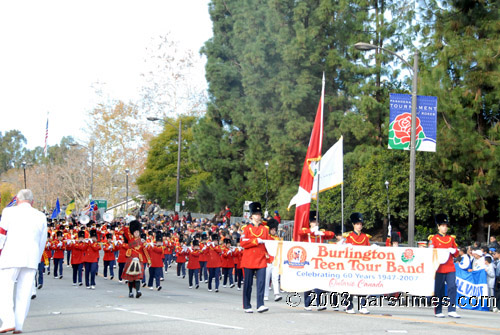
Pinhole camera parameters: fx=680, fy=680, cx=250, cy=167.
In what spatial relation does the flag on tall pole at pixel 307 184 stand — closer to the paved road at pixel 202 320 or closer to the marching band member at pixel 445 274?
the paved road at pixel 202 320

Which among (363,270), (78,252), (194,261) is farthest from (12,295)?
(194,261)

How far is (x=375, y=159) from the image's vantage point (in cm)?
4188

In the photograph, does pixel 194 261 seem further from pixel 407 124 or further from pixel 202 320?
pixel 202 320

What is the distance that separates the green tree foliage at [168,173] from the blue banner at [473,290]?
43.3m

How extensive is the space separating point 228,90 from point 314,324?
152ft

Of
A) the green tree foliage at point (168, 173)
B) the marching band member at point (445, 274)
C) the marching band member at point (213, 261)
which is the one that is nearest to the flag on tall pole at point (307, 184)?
the marching band member at point (445, 274)

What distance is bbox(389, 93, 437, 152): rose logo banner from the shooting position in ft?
69.8

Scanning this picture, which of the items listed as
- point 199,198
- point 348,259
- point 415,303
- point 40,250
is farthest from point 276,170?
point 40,250

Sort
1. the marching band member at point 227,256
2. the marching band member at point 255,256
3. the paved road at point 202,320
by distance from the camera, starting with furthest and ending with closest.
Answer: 1. the marching band member at point 227,256
2. the marching band member at point 255,256
3. the paved road at point 202,320

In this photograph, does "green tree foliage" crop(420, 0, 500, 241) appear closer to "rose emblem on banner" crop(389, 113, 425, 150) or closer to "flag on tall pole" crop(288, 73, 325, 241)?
"rose emblem on banner" crop(389, 113, 425, 150)

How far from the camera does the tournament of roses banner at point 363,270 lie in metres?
13.7

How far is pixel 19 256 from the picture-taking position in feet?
30.8

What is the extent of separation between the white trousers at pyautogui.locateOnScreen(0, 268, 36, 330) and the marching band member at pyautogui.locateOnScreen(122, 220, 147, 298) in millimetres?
7390

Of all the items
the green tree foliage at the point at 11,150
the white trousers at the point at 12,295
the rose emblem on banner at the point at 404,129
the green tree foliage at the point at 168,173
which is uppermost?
the green tree foliage at the point at 11,150
